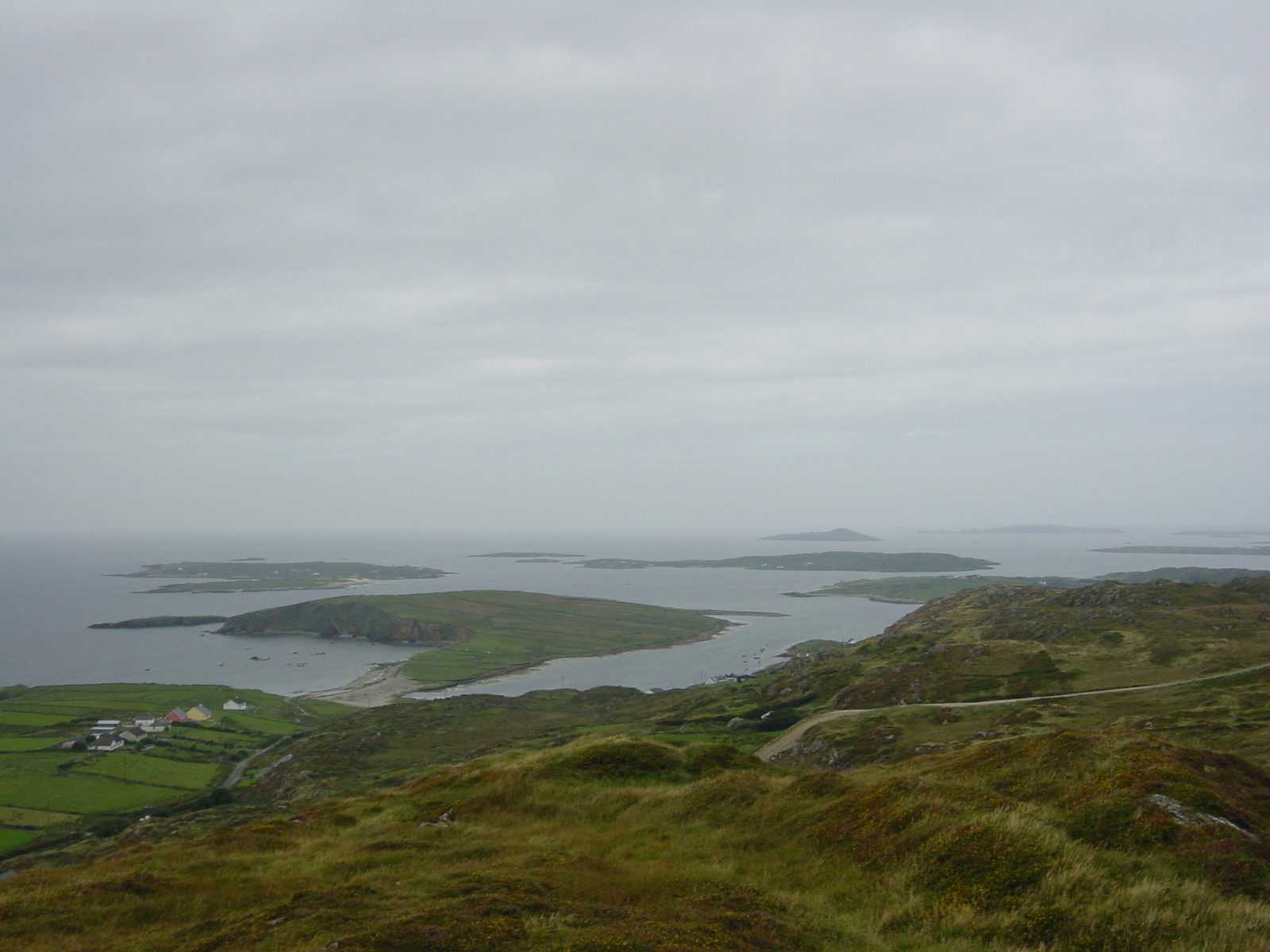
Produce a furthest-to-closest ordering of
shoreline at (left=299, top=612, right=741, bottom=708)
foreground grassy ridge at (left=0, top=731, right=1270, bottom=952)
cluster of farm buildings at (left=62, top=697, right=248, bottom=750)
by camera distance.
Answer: shoreline at (left=299, top=612, right=741, bottom=708) → cluster of farm buildings at (left=62, top=697, right=248, bottom=750) → foreground grassy ridge at (left=0, top=731, right=1270, bottom=952)

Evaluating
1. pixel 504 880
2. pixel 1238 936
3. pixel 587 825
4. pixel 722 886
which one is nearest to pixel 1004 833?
pixel 1238 936

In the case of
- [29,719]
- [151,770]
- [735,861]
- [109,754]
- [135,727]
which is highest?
[735,861]

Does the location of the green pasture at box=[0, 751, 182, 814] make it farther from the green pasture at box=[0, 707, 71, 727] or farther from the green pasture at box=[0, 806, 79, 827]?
the green pasture at box=[0, 707, 71, 727]

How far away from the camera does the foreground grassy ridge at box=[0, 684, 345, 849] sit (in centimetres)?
7631

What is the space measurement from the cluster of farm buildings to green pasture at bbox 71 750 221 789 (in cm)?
426

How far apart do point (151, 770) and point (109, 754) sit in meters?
10.1

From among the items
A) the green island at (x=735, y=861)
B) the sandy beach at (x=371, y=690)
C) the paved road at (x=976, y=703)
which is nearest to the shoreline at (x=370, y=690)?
the sandy beach at (x=371, y=690)

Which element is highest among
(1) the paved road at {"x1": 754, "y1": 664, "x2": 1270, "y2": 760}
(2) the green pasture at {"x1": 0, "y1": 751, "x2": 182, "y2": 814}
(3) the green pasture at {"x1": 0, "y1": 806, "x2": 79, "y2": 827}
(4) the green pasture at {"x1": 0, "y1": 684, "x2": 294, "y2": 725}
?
(1) the paved road at {"x1": 754, "y1": 664, "x2": 1270, "y2": 760}

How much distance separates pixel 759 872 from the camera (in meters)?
19.8

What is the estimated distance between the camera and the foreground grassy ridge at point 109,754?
76312 mm

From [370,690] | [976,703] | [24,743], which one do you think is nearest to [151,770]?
[24,743]

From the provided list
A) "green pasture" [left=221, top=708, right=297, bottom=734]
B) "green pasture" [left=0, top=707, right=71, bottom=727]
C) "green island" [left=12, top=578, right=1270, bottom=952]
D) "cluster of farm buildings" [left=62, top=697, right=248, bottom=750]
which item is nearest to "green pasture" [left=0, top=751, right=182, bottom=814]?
"cluster of farm buildings" [left=62, top=697, right=248, bottom=750]

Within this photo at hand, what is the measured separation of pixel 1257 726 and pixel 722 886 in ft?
134

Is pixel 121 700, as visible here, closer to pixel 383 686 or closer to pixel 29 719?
pixel 29 719
